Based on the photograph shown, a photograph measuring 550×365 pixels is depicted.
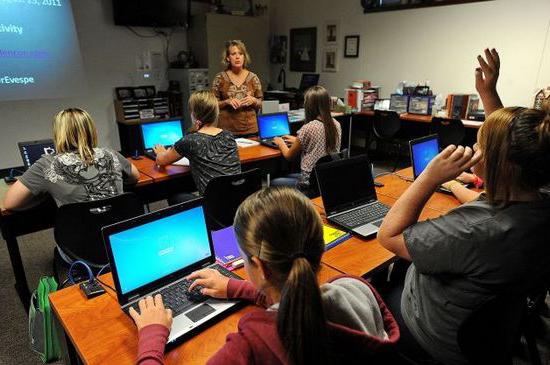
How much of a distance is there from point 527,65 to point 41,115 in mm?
6074

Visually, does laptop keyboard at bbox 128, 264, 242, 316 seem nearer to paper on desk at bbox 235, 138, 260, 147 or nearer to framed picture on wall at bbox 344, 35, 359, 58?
paper on desk at bbox 235, 138, 260, 147

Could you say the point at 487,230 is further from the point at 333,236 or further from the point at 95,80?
the point at 95,80

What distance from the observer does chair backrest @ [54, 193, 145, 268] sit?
1725 mm

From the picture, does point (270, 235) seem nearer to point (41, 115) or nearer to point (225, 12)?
point (41, 115)

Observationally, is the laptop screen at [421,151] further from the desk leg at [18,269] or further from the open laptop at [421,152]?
the desk leg at [18,269]

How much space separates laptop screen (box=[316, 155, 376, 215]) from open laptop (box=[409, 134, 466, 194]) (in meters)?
0.44

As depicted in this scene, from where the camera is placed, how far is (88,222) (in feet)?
5.82

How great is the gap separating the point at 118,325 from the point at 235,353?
1.70 ft

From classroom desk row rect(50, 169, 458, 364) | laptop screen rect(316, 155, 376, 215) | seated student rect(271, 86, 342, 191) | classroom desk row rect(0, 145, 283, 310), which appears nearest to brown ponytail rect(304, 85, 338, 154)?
seated student rect(271, 86, 342, 191)

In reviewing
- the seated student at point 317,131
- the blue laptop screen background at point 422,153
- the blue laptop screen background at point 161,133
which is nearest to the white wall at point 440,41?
the blue laptop screen background at point 422,153

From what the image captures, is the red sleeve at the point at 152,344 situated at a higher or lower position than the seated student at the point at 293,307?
lower

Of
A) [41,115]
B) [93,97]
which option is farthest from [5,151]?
[93,97]

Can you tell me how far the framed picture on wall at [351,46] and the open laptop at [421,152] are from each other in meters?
3.88

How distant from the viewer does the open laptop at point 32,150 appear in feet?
7.71
